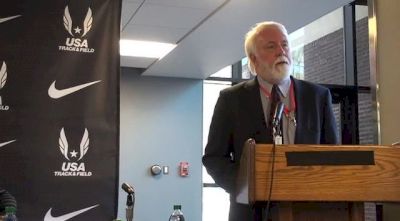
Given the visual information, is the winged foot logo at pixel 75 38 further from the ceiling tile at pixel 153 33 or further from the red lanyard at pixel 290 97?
the ceiling tile at pixel 153 33

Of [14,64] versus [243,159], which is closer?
[243,159]

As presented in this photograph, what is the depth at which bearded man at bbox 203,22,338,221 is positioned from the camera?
1.58m

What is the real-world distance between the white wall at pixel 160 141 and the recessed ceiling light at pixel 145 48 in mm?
849

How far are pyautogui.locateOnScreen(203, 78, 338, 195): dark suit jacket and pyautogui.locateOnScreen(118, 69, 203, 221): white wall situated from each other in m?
5.11

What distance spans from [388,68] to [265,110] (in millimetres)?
410

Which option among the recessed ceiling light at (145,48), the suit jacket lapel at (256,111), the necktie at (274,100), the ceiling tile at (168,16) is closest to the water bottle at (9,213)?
the suit jacket lapel at (256,111)

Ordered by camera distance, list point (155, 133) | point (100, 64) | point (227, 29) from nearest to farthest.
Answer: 1. point (100, 64)
2. point (227, 29)
3. point (155, 133)

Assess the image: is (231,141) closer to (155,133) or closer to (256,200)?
(256,200)

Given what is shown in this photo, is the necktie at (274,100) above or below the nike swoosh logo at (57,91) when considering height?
below

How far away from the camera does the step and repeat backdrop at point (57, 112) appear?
2520 mm

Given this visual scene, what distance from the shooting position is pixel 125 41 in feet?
18.2

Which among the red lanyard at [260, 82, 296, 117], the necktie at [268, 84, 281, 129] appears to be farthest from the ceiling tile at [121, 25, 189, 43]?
the necktie at [268, 84, 281, 129]

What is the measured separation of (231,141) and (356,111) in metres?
5.06

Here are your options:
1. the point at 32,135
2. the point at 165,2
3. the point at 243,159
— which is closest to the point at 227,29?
the point at 165,2
